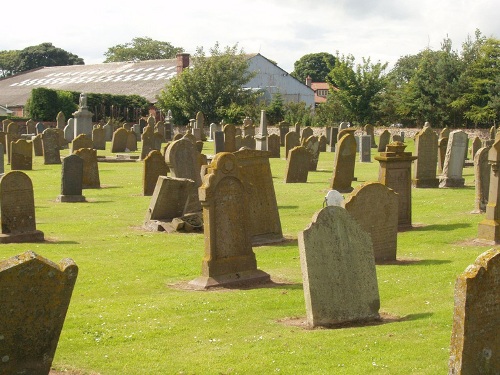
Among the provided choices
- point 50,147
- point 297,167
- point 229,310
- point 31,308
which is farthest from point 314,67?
point 31,308

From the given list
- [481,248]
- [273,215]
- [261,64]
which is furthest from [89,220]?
[261,64]

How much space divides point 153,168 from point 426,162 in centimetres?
868

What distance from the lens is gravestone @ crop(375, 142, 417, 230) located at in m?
17.7

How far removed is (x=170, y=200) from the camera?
18.7m

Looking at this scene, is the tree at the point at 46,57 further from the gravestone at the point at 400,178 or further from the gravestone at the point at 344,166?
the gravestone at the point at 400,178

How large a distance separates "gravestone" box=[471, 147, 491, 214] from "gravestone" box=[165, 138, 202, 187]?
668 centimetres

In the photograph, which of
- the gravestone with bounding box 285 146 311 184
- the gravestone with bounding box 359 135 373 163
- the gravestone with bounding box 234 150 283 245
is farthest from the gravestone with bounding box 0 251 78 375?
the gravestone with bounding box 359 135 373 163

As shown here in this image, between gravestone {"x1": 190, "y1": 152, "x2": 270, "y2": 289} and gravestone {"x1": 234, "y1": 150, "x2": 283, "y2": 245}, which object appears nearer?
gravestone {"x1": 190, "y1": 152, "x2": 270, "y2": 289}

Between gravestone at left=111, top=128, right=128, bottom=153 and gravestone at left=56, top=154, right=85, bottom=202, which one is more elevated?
gravestone at left=111, top=128, right=128, bottom=153

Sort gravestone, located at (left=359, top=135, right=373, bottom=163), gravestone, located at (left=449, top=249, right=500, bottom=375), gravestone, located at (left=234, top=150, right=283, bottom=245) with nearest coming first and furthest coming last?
gravestone, located at (left=449, top=249, right=500, bottom=375) < gravestone, located at (left=234, top=150, right=283, bottom=245) < gravestone, located at (left=359, top=135, right=373, bottom=163)

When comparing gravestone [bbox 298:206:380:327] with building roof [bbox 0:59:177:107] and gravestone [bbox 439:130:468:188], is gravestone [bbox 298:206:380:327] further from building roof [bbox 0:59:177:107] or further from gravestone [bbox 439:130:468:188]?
building roof [bbox 0:59:177:107]

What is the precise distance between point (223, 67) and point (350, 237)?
59.4m

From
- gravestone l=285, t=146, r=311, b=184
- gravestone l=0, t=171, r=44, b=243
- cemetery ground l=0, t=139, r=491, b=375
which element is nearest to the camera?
cemetery ground l=0, t=139, r=491, b=375

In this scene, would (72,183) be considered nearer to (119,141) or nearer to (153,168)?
(153,168)
